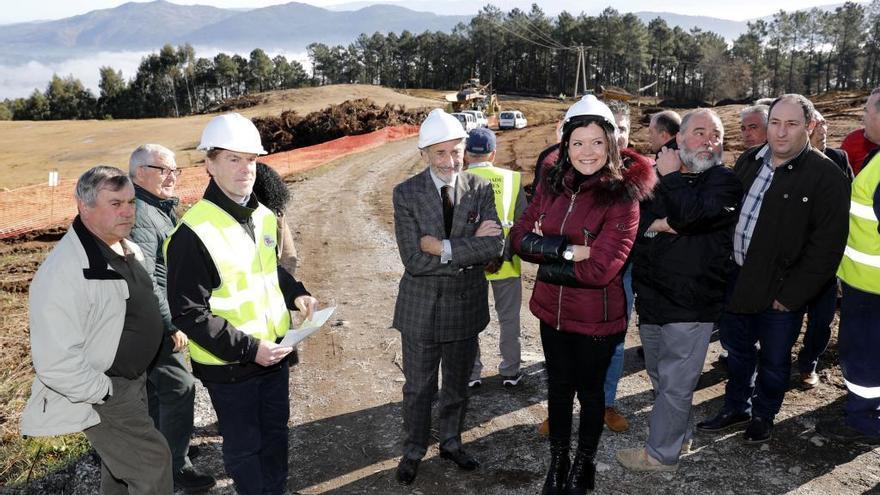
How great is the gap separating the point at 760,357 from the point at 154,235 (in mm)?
4165

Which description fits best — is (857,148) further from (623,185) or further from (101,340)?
(101,340)

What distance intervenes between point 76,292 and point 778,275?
4027 millimetres

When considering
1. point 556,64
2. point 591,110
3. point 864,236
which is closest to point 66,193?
point 591,110

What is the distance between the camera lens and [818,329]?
5.00 metres

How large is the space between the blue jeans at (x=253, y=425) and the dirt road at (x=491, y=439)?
76cm

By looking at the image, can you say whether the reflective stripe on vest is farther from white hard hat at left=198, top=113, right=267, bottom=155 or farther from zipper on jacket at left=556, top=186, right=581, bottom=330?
white hard hat at left=198, top=113, right=267, bottom=155

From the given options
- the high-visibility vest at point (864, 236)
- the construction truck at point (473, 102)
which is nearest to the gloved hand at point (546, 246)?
the high-visibility vest at point (864, 236)

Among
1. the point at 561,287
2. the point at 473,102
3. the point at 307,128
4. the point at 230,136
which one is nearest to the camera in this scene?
the point at 230,136

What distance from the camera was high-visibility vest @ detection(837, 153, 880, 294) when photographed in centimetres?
399

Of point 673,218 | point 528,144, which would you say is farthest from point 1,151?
point 673,218

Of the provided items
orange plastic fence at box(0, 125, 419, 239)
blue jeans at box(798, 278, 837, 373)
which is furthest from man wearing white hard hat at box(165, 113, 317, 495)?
orange plastic fence at box(0, 125, 419, 239)

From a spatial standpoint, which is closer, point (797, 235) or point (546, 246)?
point (546, 246)

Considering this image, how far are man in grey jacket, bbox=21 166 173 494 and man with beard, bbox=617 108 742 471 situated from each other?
287 centimetres

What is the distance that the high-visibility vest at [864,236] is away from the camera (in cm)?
399
